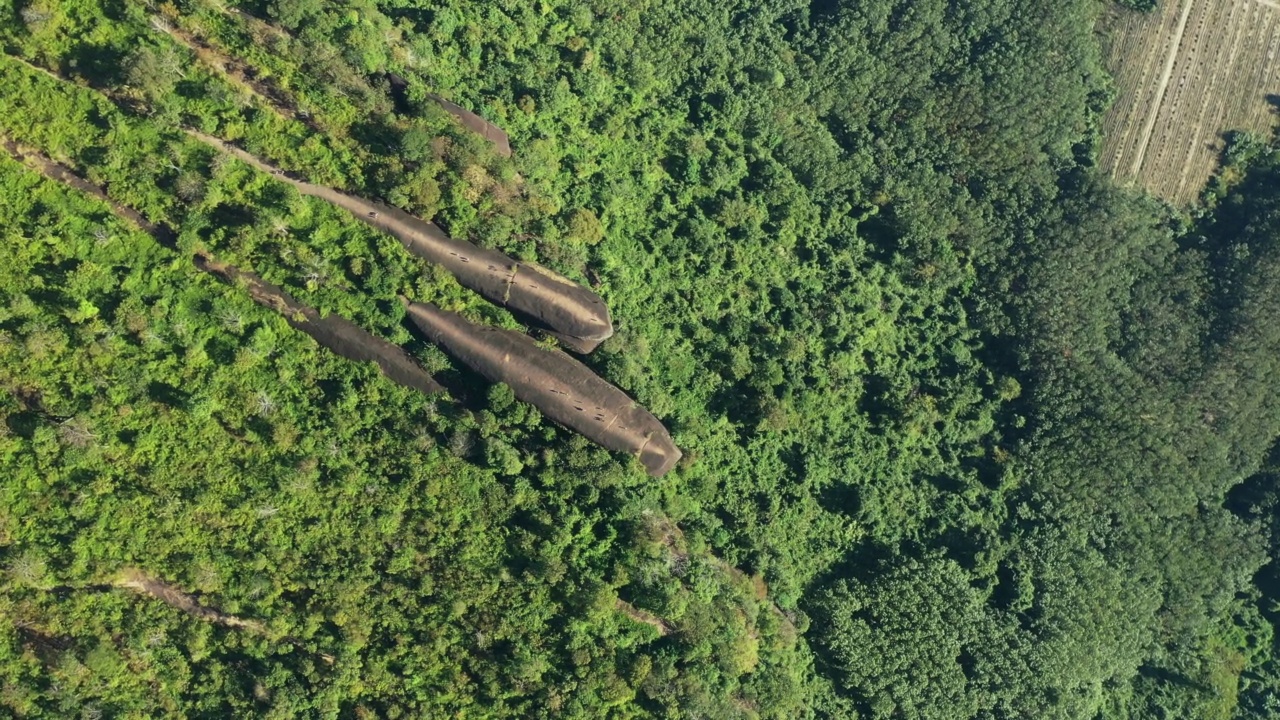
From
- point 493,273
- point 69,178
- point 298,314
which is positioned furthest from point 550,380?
point 69,178

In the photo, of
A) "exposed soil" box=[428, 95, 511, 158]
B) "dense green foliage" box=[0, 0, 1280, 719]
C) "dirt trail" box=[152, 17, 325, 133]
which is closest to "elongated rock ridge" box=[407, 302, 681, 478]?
"dense green foliage" box=[0, 0, 1280, 719]

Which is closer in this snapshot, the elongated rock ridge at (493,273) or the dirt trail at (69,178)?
the dirt trail at (69,178)

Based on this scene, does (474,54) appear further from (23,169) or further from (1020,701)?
(1020,701)

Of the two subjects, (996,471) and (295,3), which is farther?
(996,471)

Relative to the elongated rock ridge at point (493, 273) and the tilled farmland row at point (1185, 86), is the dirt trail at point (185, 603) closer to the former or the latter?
the elongated rock ridge at point (493, 273)

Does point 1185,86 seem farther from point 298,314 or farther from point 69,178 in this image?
point 69,178

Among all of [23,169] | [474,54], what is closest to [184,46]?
[23,169]

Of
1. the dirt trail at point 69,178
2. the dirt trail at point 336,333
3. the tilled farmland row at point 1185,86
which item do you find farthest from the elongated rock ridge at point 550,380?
the tilled farmland row at point 1185,86
